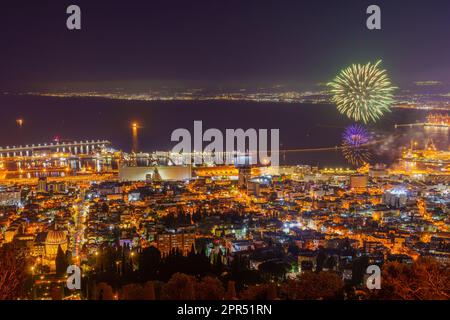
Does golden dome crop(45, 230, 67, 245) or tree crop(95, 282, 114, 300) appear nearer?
tree crop(95, 282, 114, 300)

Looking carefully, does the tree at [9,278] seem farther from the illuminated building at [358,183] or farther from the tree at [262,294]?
the illuminated building at [358,183]

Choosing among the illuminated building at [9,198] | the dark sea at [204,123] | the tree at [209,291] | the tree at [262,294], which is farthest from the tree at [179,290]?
the dark sea at [204,123]

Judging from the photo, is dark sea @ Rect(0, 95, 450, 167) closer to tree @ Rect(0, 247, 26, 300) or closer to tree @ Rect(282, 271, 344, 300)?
tree @ Rect(282, 271, 344, 300)

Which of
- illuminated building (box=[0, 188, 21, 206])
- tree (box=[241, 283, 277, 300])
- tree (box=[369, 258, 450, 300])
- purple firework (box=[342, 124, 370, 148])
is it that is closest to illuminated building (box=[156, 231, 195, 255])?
tree (box=[241, 283, 277, 300])

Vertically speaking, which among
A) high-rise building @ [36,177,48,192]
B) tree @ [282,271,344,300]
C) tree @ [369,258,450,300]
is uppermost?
tree @ [369,258,450,300]

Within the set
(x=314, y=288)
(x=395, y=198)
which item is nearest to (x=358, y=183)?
(x=395, y=198)

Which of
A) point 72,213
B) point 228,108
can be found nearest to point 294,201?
point 72,213

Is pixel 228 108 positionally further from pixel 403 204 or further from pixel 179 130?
pixel 403 204
